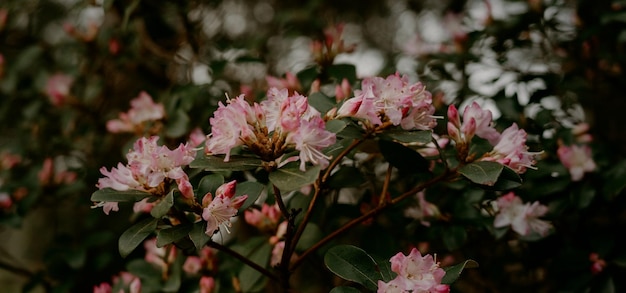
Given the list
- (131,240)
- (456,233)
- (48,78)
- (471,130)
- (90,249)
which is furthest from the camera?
(48,78)

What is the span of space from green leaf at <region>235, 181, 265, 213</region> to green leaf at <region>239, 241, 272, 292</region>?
0.36 meters

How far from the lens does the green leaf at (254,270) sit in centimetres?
→ 143

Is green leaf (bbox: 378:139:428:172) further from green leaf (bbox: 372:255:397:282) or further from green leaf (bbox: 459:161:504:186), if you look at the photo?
green leaf (bbox: 372:255:397:282)

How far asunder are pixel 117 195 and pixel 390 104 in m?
0.56

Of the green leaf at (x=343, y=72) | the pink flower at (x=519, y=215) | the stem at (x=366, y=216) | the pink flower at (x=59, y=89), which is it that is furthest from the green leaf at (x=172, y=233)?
the pink flower at (x=59, y=89)

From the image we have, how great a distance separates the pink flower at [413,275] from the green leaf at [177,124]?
878mm

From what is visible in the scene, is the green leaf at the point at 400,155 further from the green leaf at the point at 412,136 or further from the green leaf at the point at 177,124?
the green leaf at the point at 177,124

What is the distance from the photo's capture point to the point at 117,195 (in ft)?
3.59

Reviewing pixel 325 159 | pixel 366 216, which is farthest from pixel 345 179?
pixel 325 159

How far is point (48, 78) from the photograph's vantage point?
8.00 feet

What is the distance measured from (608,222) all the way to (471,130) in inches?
40.8

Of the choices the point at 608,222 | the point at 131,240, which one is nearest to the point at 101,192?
the point at 131,240

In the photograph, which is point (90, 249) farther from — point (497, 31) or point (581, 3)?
point (581, 3)

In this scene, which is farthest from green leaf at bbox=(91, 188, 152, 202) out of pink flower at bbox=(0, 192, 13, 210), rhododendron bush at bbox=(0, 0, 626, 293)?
pink flower at bbox=(0, 192, 13, 210)
